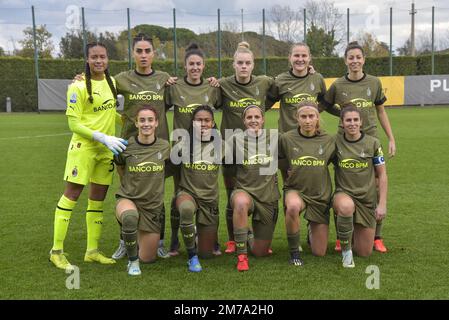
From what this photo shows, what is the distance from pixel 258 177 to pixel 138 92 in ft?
4.34

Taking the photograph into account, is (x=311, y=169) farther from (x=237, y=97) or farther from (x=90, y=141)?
(x=90, y=141)

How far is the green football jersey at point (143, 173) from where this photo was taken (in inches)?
175

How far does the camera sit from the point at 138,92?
4762mm

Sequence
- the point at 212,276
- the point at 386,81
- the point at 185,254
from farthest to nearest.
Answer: the point at 386,81 < the point at 185,254 < the point at 212,276

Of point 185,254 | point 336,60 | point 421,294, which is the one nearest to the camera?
point 421,294

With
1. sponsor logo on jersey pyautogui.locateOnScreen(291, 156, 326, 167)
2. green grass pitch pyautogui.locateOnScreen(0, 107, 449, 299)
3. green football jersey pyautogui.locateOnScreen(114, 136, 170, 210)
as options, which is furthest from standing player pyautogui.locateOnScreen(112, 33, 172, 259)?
sponsor logo on jersey pyautogui.locateOnScreen(291, 156, 326, 167)

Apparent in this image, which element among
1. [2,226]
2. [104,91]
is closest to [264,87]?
[104,91]

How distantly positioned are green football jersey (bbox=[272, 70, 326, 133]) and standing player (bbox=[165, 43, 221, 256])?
0.64m

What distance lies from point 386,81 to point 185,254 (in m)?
24.3

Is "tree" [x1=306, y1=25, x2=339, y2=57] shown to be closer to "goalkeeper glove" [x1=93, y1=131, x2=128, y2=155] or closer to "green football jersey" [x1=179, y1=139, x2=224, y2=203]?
"green football jersey" [x1=179, y1=139, x2=224, y2=203]

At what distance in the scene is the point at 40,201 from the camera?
23.5 ft

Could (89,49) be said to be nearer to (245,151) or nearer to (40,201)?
(245,151)

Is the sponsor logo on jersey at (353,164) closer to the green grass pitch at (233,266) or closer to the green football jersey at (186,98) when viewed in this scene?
the green grass pitch at (233,266)

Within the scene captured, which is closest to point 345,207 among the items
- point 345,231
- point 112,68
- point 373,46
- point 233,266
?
point 345,231
